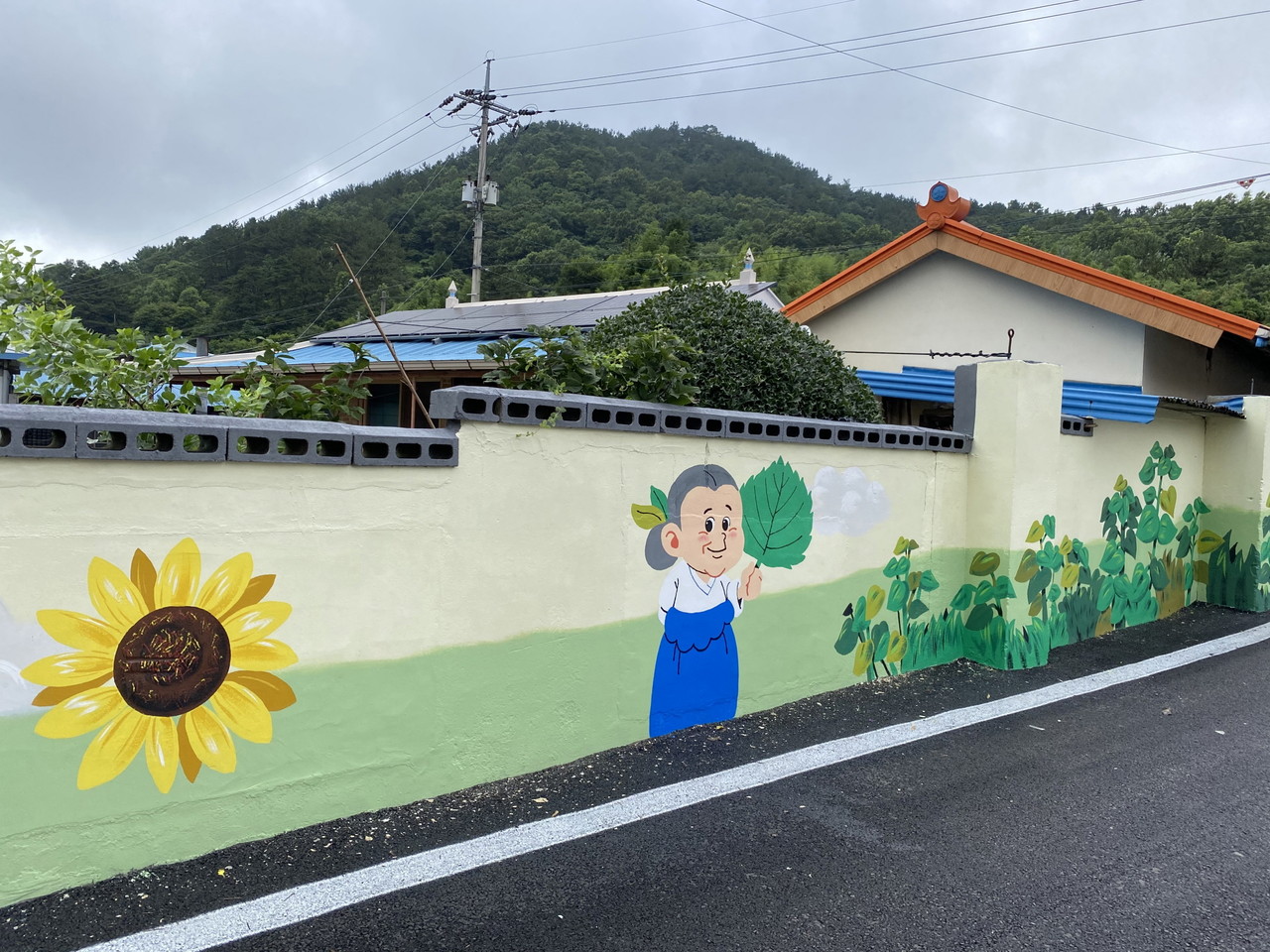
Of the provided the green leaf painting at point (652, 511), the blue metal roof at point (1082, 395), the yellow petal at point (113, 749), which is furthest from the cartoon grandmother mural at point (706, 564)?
the blue metal roof at point (1082, 395)

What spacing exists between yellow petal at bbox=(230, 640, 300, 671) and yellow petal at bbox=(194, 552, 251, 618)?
159 mm

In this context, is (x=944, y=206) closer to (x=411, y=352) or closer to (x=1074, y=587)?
(x=1074, y=587)

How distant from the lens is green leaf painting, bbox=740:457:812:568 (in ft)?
16.4

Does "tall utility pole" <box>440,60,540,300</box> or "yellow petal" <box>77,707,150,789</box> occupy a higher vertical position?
"tall utility pole" <box>440,60,540,300</box>

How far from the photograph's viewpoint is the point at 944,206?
991 cm

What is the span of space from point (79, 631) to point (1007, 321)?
9.42 m

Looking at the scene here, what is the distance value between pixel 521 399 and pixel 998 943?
272cm

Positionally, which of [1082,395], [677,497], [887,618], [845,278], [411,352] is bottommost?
[887,618]

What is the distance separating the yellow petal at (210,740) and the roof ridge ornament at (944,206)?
9.14 meters

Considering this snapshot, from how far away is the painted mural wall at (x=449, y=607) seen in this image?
2.87 m

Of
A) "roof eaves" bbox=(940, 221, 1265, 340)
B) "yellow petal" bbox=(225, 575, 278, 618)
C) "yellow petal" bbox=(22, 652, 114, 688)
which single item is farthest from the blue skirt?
"roof eaves" bbox=(940, 221, 1265, 340)

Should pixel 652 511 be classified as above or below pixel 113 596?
above

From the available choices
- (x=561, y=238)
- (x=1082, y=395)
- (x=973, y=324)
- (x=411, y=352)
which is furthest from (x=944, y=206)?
(x=561, y=238)

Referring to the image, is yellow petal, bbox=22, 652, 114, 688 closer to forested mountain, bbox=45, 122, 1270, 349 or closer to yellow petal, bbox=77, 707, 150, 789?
yellow petal, bbox=77, 707, 150, 789
